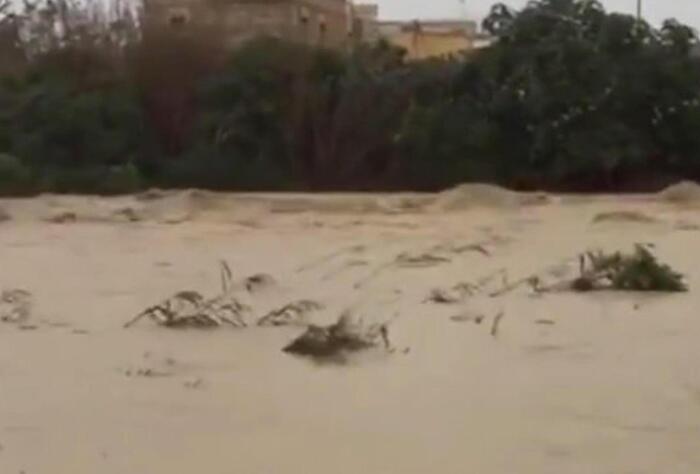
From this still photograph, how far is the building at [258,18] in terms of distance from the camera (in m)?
27.7

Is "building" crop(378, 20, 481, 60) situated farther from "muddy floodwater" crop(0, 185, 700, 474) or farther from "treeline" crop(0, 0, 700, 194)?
"muddy floodwater" crop(0, 185, 700, 474)

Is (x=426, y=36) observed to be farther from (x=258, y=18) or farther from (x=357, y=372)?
(x=357, y=372)

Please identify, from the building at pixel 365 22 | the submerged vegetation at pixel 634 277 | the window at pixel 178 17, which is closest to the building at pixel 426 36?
the building at pixel 365 22

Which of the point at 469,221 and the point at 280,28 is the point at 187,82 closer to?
the point at 280,28

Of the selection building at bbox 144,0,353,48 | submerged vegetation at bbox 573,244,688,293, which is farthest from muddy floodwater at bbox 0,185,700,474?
building at bbox 144,0,353,48

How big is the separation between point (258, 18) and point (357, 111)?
6.28m

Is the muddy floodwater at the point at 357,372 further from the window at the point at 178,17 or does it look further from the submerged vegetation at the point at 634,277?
the window at the point at 178,17

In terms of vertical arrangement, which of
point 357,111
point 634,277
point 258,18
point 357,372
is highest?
point 258,18

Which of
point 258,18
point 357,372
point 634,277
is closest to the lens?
point 357,372

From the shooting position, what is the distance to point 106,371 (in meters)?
6.23

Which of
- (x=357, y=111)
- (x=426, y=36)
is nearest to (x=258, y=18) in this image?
(x=357, y=111)

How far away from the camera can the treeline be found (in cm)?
2308

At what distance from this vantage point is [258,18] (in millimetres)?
30484

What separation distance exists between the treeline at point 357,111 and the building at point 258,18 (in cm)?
104
